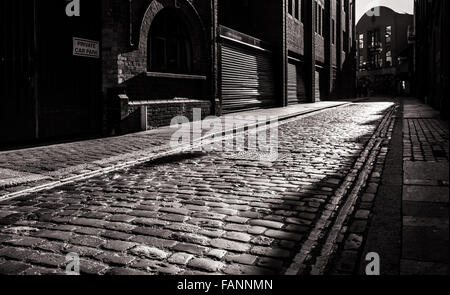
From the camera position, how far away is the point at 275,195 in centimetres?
462

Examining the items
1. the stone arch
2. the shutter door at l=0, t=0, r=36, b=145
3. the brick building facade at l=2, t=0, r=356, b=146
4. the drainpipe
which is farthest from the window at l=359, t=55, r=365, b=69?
the shutter door at l=0, t=0, r=36, b=145

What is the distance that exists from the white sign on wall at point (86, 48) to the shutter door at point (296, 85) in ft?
54.3

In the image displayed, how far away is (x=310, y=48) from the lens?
28.8 m

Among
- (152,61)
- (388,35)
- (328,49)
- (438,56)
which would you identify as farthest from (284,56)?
(388,35)

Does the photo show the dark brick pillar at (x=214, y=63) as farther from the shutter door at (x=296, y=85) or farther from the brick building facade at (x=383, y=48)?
the brick building facade at (x=383, y=48)

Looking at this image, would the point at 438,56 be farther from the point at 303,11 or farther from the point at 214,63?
the point at 303,11

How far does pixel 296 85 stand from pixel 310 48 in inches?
137

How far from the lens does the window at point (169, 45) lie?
493 inches

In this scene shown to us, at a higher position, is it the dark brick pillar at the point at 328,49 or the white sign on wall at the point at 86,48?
the dark brick pillar at the point at 328,49

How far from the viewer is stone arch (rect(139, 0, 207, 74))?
1140 cm

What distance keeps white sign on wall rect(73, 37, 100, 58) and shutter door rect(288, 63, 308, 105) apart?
16537mm

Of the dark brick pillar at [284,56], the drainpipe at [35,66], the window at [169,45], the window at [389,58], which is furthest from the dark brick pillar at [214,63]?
the window at [389,58]

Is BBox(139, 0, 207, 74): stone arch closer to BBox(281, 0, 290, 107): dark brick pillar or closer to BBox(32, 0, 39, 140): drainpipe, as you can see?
BBox(32, 0, 39, 140): drainpipe
